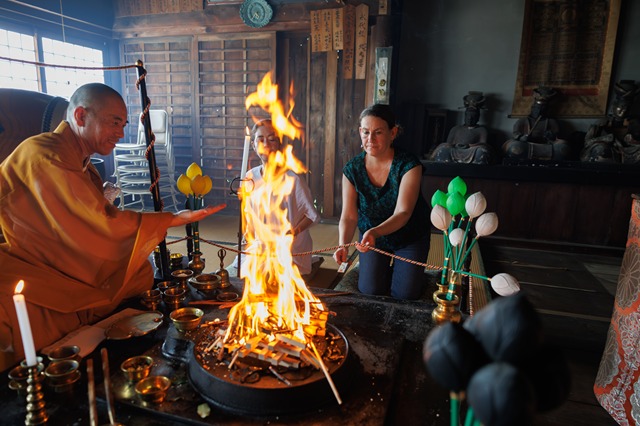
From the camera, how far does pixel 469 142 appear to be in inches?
286

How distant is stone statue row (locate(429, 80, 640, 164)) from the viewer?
645cm

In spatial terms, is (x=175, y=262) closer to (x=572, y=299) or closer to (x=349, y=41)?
(x=572, y=299)

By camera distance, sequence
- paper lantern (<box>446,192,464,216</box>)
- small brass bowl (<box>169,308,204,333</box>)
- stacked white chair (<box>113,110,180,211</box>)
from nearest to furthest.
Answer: small brass bowl (<box>169,308,204,333</box>)
paper lantern (<box>446,192,464,216</box>)
stacked white chair (<box>113,110,180,211</box>)

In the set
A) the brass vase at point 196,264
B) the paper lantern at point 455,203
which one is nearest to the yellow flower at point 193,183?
the brass vase at point 196,264

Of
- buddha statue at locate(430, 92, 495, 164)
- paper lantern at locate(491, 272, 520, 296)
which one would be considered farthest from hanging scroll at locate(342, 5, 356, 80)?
paper lantern at locate(491, 272, 520, 296)

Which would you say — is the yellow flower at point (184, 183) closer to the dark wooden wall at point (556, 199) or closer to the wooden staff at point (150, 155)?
the wooden staff at point (150, 155)

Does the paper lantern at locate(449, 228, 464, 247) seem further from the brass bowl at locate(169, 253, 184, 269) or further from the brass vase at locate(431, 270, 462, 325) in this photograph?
the brass bowl at locate(169, 253, 184, 269)

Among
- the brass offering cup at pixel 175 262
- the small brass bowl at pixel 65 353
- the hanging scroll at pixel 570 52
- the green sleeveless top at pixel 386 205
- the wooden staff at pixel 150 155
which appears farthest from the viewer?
the hanging scroll at pixel 570 52

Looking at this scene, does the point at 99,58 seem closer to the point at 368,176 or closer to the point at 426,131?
the point at 426,131

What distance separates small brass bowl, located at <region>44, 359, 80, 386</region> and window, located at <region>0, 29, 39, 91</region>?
6.88m

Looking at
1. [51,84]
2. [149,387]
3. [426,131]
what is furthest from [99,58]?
[149,387]

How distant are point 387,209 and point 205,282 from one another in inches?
64.1

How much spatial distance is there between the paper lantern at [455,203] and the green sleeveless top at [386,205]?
96cm

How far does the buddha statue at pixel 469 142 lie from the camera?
268 inches
